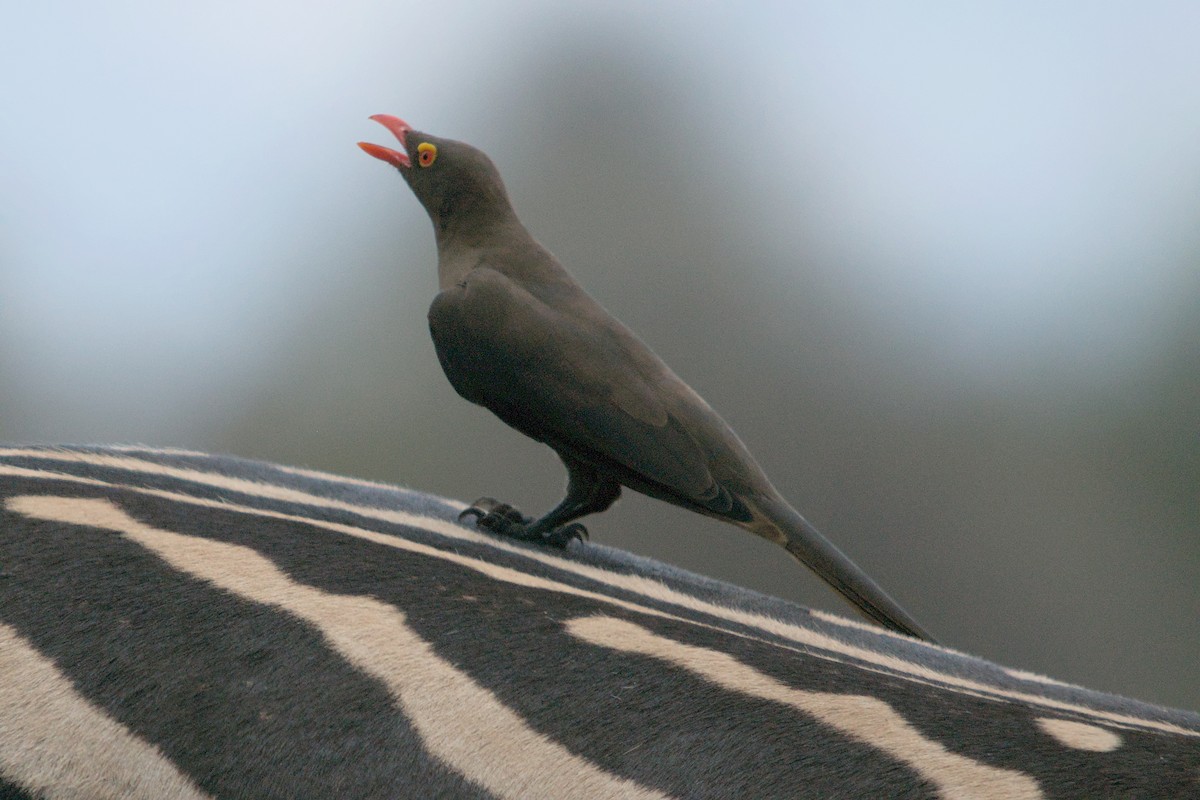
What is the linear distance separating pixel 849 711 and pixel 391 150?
0.57 meters

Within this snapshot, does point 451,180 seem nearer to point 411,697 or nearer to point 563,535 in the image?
point 563,535

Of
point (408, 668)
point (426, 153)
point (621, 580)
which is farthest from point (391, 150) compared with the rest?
point (408, 668)

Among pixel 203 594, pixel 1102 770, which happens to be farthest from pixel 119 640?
pixel 1102 770

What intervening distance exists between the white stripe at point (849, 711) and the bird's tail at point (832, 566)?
24 centimetres

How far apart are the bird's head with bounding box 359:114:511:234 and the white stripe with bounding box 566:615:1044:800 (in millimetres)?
406

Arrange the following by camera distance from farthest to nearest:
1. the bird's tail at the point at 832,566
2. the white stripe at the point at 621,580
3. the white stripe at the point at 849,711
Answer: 1. the bird's tail at the point at 832,566
2. the white stripe at the point at 621,580
3. the white stripe at the point at 849,711

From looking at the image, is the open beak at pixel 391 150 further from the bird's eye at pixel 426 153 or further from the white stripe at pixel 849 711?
the white stripe at pixel 849 711

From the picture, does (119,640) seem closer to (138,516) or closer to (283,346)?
(138,516)

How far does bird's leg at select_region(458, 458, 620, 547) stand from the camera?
2.35 ft

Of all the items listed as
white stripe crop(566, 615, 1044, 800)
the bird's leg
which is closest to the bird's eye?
the bird's leg

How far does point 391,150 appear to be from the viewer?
0.82 metres

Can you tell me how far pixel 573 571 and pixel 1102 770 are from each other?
0.30 m

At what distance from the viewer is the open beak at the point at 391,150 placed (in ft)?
2.67

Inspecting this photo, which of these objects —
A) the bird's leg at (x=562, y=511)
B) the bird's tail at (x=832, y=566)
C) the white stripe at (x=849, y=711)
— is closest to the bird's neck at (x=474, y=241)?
the bird's leg at (x=562, y=511)
